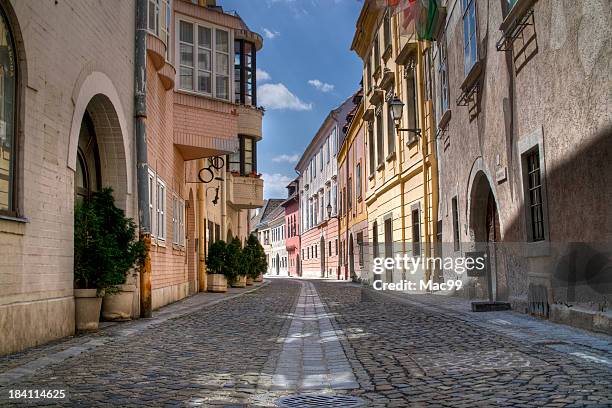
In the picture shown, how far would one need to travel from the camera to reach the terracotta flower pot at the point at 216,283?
21734mm

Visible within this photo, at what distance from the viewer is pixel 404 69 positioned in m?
20.6

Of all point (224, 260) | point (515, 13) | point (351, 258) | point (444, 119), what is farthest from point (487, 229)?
point (351, 258)

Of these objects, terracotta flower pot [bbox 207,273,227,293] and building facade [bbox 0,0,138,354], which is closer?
building facade [bbox 0,0,138,354]

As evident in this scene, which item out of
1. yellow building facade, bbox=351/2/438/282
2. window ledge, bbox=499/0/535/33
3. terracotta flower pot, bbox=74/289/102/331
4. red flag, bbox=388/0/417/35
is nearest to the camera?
terracotta flower pot, bbox=74/289/102/331

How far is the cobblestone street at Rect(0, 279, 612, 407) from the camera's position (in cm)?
475

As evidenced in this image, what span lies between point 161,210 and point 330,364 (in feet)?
32.1

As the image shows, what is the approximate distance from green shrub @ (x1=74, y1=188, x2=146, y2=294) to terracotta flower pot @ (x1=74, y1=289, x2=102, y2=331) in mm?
243

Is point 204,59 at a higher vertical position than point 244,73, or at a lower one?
lower

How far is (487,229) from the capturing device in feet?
Answer: 46.5

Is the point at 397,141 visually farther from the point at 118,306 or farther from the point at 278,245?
the point at 278,245

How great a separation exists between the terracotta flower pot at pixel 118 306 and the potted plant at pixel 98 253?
1.64 ft

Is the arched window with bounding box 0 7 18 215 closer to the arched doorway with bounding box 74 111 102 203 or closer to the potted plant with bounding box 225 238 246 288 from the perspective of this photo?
the arched doorway with bounding box 74 111 102 203

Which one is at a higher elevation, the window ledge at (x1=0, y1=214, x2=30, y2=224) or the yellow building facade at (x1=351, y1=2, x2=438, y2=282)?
the yellow building facade at (x1=351, y1=2, x2=438, y2=282)

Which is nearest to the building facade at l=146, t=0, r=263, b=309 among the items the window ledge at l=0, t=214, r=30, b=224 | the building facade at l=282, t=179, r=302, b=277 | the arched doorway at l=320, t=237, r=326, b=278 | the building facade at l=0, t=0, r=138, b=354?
the building facade at l=0, t=0, r=138, b=354
